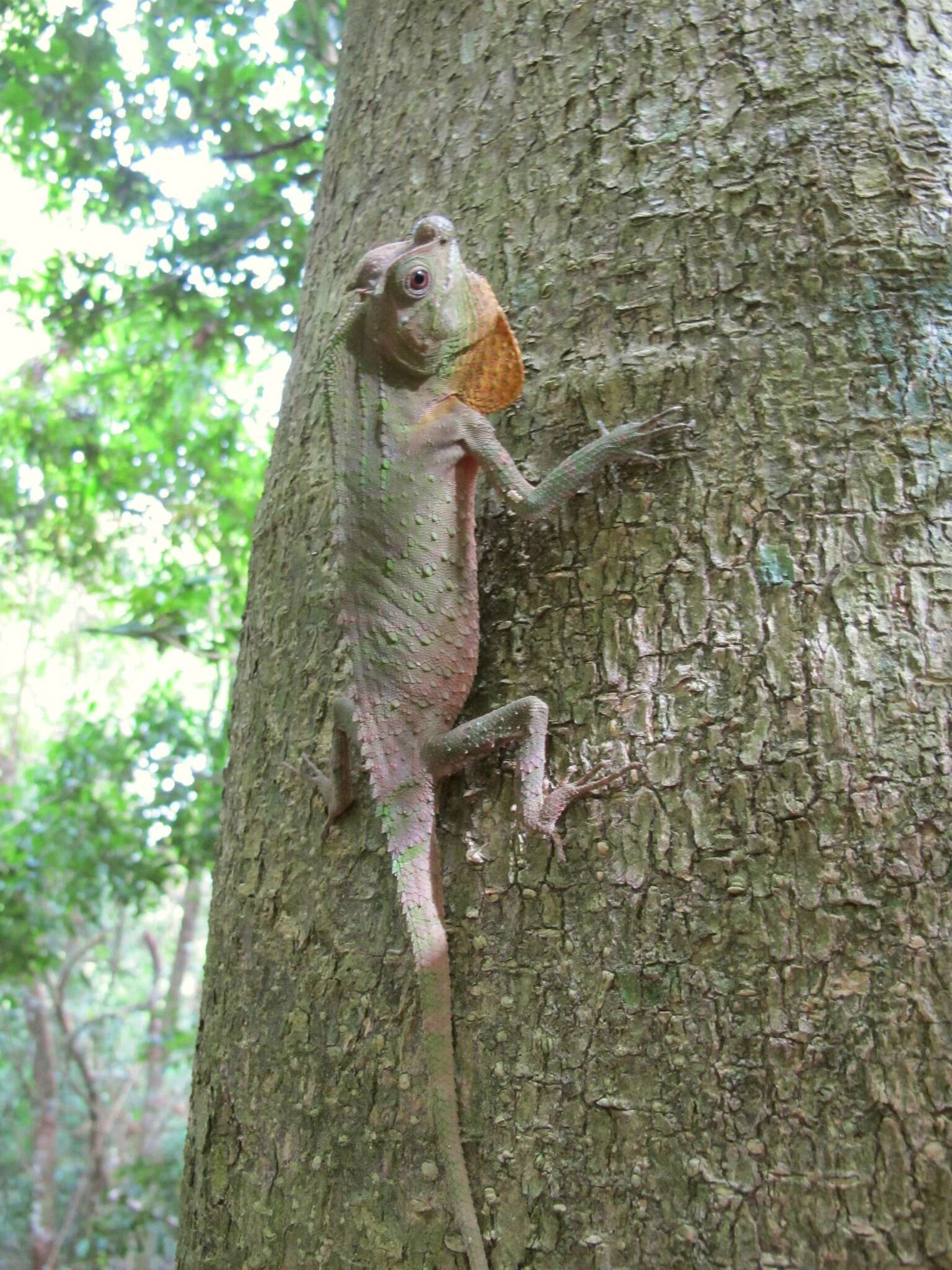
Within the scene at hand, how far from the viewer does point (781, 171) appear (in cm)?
178

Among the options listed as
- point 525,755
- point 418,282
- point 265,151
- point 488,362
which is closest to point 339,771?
point 525,755

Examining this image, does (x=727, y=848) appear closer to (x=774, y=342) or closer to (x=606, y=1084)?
(x=606, y=1084)

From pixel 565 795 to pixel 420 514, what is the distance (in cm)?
70

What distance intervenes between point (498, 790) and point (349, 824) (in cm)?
34

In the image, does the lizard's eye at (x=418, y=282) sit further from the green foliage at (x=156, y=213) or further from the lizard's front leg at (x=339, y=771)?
the green foliage at (x=156, y=213)

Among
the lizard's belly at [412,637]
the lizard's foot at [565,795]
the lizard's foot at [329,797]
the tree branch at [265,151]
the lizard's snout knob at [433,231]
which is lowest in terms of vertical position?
the lizard's foot at [565,795]

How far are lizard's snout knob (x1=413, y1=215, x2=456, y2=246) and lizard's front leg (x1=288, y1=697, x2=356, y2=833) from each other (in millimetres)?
961

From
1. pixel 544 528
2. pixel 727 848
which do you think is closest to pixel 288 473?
pixel 544 528

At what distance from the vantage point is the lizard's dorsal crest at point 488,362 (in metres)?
1.91

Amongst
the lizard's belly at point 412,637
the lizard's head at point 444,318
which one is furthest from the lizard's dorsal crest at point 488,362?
the lizard's belly at point 412,637

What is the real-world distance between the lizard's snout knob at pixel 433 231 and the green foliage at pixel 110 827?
13.6 ft

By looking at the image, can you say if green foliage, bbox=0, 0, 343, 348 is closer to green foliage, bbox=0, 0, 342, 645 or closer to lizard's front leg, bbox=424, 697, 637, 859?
green foliage, bbox=0, 0, 342, 645

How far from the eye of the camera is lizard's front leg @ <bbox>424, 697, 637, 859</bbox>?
1.54 m

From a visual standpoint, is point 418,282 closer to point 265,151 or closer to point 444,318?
point 444,318
